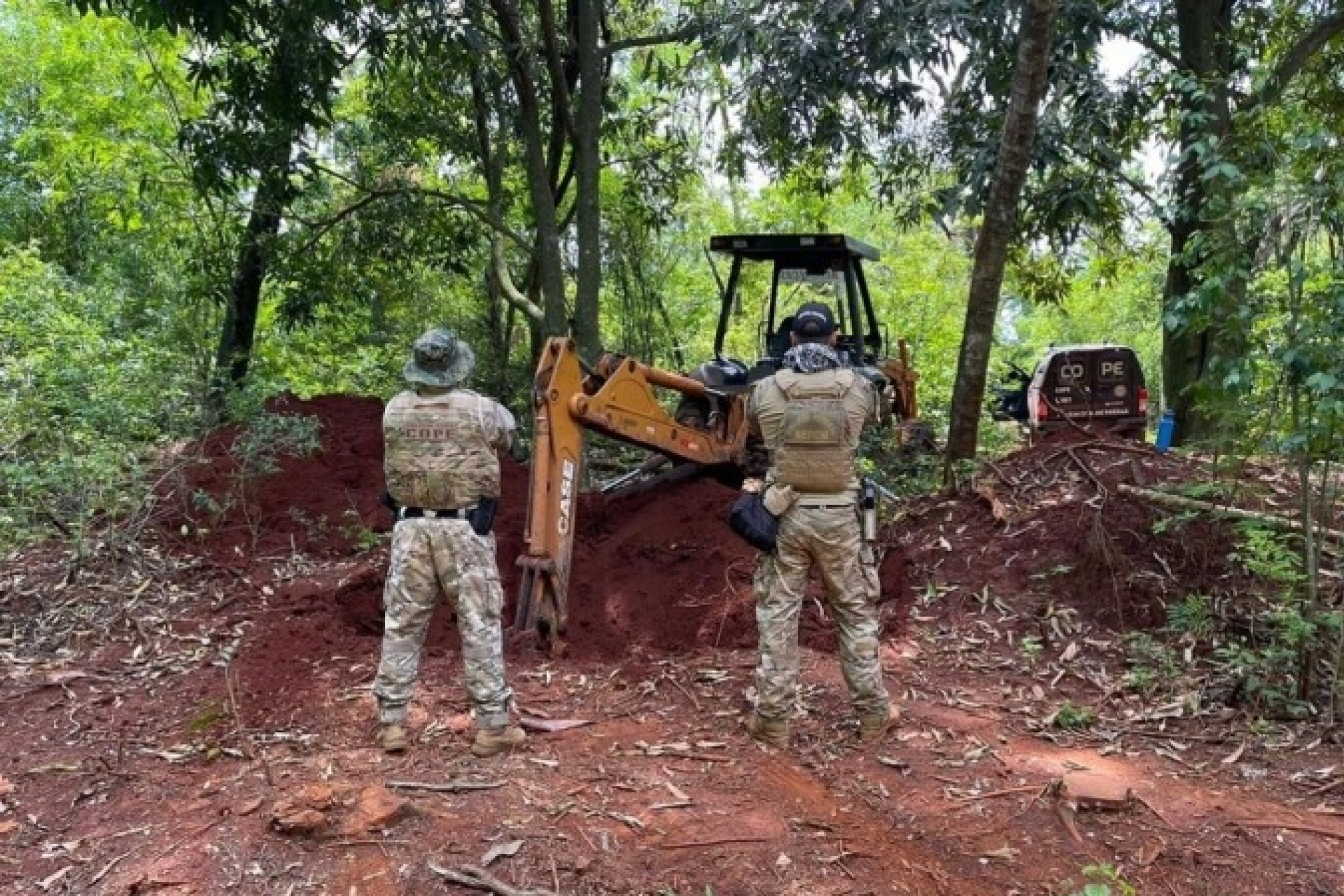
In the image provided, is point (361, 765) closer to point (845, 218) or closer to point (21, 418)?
point (21, 418)

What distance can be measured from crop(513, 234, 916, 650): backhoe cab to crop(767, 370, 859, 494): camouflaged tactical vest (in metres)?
1.41

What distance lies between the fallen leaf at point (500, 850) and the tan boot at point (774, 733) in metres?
1.45

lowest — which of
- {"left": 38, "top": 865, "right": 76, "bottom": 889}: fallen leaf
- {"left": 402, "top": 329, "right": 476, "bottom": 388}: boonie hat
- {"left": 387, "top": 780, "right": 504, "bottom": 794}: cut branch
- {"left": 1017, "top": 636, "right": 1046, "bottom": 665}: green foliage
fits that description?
{"left": 38, "top": 865, "right": 76, "bottom": 889}: fallen leaf

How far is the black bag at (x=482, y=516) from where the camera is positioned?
5129mm

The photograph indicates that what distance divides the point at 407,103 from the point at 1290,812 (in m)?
10.8

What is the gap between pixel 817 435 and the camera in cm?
516

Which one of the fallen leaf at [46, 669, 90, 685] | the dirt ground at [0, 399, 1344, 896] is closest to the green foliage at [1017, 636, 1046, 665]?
the dirt ground at [0, 399, 1344, 896]

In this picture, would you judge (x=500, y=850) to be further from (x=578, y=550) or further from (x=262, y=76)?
(x=262, y=76)

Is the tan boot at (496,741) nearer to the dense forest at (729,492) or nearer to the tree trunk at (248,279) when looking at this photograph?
the dense forest at (729,492)

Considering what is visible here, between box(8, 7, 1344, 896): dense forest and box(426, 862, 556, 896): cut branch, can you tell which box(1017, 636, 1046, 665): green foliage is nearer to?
box(8, 7, 1344, 896): dense forest

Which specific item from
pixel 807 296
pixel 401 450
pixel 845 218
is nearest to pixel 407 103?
pixel 807 296

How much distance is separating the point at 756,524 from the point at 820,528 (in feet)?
1.01

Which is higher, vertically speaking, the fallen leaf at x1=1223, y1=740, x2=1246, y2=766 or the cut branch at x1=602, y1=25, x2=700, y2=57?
the cut branch at x1=602, y1=25, x2=700, y2=57

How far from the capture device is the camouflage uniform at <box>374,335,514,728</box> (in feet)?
16.4
